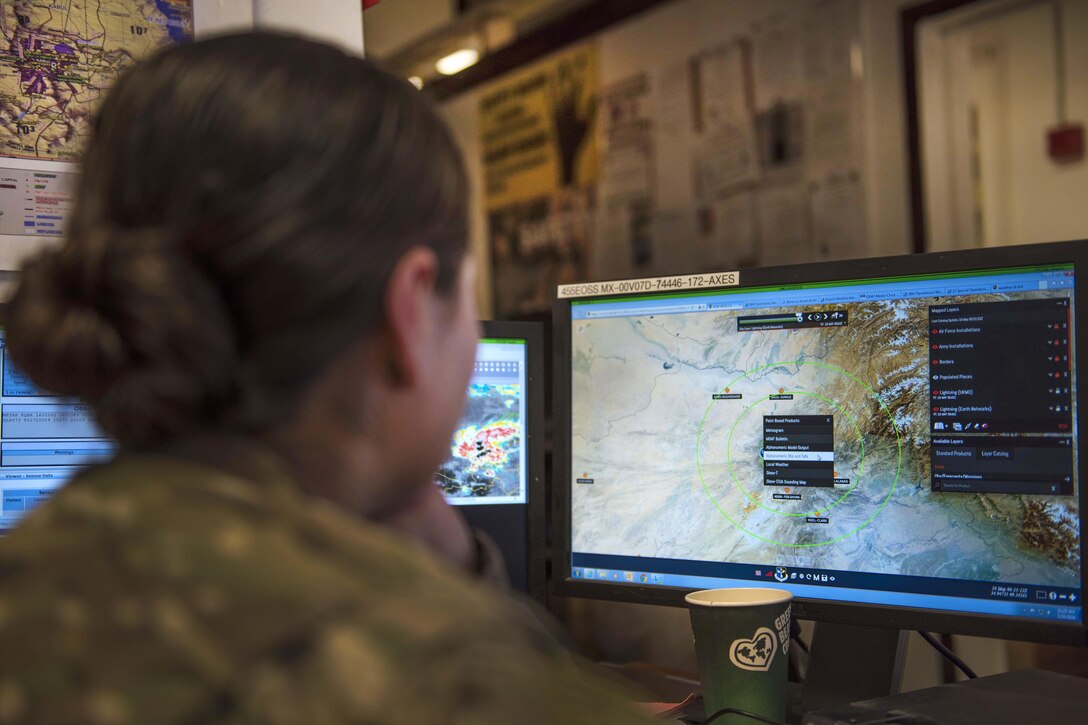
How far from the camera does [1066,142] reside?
281 cm

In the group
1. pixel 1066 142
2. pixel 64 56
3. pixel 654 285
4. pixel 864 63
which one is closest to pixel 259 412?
pixel 654 285

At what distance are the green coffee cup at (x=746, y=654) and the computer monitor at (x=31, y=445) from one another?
709 millimetres

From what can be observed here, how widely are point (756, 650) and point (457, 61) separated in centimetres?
309

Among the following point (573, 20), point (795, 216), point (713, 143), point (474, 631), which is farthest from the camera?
point (573, 20)

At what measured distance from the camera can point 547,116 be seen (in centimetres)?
352

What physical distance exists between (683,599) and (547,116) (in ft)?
8.89

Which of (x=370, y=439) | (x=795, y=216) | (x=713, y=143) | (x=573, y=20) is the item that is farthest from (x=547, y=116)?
(x=370, y=439)

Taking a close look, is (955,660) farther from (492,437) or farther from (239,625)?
(239,625)

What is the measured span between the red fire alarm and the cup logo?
2456 millimetres

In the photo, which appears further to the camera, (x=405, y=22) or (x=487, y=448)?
(x=405, y=22)

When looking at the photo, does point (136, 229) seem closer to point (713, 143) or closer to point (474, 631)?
point (474, 631)
